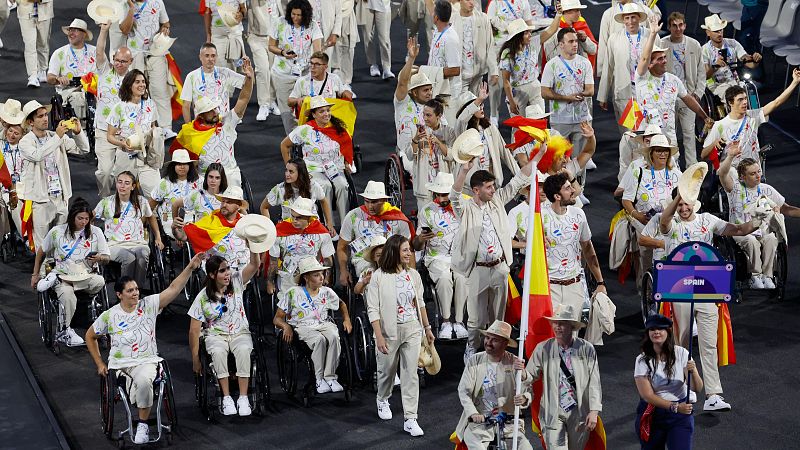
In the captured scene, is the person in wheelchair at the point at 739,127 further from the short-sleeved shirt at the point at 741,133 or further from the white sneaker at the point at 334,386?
the white sneaker at the point at 334,386

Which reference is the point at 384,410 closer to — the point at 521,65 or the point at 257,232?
the point at 257,232

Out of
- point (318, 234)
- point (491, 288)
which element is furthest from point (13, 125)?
point (491, 288)

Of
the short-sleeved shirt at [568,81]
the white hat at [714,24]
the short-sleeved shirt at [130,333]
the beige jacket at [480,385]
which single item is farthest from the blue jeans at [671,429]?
the white hat at [714,24]

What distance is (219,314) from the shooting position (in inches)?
552

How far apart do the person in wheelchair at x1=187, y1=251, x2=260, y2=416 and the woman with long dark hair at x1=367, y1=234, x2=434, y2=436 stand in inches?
43.8

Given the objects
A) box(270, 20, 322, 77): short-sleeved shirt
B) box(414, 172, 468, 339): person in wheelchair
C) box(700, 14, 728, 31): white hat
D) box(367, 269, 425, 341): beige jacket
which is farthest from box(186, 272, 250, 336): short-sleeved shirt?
box(700, 14, 728, 31): white hat

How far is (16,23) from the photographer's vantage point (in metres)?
23.8

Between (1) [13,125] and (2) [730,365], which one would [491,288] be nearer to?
(2) [730,365]

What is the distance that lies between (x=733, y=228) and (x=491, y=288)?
212 centimetres

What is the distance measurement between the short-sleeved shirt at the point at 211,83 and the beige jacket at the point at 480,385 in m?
6.59

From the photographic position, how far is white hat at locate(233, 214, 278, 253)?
46.4ft

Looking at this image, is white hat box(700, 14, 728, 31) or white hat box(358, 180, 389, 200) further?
white hat box(700, 14, 728, 31)

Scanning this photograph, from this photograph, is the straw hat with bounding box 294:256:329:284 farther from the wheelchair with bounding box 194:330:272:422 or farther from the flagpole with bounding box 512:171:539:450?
the flagpole with bounding box 512:171:539:450

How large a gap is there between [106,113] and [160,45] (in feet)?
6.13
